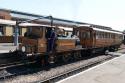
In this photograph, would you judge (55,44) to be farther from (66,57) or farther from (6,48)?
(6,48)

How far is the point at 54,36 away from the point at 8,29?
2097 centimetres

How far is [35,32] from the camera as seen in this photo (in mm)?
15547

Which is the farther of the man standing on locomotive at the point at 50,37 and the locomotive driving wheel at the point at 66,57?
the locomotive driving wheel at the point at 66,57

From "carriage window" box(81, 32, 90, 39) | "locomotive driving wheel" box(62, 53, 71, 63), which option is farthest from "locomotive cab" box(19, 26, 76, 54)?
"carriage window" box(81, 32, 90, 39)

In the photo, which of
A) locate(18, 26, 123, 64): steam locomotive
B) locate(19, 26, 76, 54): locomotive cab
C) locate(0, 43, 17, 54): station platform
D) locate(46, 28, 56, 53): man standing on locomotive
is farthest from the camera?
locate(0, 43, 17, 54): station platform

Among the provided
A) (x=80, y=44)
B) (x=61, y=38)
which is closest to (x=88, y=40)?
(x=80, y=44)

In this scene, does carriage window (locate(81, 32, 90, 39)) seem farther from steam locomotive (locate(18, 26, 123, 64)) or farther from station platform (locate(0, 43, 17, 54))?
station platform (locate(0, 43, 17, 54))

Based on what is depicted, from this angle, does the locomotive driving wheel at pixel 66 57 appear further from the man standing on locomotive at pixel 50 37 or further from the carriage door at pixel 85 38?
the carriage door at pixel 85 38

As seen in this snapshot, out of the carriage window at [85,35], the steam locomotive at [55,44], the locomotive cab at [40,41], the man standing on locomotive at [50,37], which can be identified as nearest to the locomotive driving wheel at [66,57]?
the steam locomotive at [55,44]

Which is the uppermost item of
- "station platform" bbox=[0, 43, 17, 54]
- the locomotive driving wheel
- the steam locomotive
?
the steam locomotive

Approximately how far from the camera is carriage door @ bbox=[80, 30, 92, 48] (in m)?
23.5

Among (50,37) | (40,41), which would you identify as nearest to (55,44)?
(50,37)

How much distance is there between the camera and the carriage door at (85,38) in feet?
77.1

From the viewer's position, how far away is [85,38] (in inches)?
939
